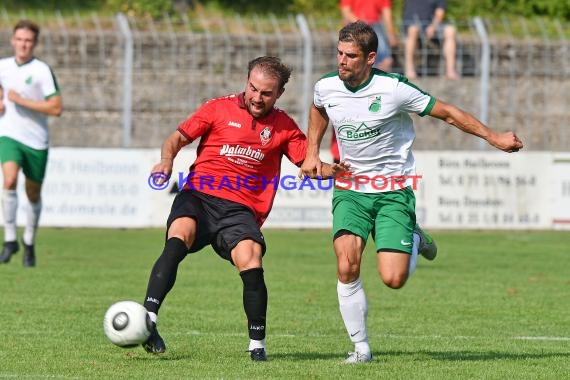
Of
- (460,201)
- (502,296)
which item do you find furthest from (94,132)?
(502,296)

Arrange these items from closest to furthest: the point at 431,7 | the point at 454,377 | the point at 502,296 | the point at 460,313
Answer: the point at 454,377
the point at 460,313
the point at 502,296
the point at 431,7

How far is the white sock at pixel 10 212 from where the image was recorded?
1414 centimetres

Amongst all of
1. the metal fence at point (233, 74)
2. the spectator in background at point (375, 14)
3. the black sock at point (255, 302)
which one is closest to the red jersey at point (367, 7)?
the spectator in background at point (375, 14)

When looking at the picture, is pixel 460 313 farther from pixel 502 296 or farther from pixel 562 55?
pixel 562 55

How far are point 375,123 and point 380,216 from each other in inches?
22.8

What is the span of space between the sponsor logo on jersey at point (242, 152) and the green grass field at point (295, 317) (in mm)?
1233

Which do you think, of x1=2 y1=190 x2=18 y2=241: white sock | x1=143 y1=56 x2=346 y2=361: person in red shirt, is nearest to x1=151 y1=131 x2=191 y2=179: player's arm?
x1=143 y1=56 x2=346 y2=361: person in red shirt

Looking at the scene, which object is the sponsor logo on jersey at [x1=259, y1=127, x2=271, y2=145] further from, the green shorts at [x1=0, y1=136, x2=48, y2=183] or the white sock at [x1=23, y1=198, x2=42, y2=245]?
the white sock at [x1=23, y1=198, x2=42, y2=245]

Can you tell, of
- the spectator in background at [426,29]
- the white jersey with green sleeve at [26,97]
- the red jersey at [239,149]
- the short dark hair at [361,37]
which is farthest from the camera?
the spectator in background at [426,29]

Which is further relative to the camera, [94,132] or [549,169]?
[94,132]

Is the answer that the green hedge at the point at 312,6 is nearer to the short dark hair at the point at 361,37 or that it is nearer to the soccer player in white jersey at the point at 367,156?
the soccer player in white jersey at the point at 367,156

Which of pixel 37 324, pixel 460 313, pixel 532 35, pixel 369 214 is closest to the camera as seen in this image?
pixel 369 214

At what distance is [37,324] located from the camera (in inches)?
377

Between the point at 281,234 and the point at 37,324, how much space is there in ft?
33.0
